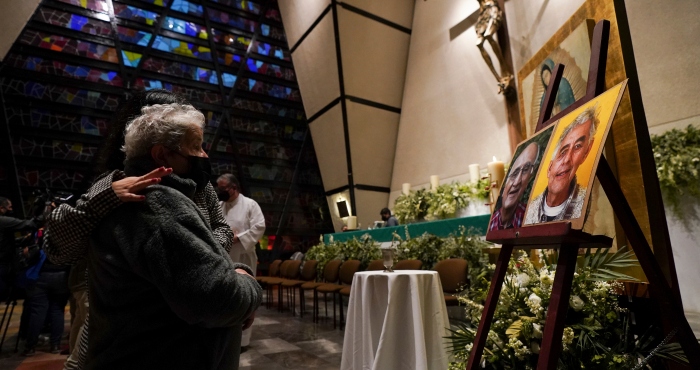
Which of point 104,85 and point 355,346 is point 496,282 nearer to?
point 355,346

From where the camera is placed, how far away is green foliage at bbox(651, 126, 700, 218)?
119 inches

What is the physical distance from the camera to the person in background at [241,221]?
3.34m

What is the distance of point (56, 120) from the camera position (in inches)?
301

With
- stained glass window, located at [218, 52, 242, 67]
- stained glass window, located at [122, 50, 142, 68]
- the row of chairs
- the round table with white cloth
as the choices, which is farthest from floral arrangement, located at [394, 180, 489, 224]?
stained glass window, located at [122, 50, 142, 68]

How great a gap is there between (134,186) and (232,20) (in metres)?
10.6

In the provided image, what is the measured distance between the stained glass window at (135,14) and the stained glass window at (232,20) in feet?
4.46

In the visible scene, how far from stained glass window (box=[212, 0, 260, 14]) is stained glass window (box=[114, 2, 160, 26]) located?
67.8 inches

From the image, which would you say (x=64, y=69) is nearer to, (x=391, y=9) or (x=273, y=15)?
(x=273, y=15)

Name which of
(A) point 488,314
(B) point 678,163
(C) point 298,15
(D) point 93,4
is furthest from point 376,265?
(D) point 93,4

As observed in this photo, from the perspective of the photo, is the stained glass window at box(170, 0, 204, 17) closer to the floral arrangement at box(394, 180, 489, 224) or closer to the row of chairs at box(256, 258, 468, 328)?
the row of chairs at box(256, 258, 468, 328)

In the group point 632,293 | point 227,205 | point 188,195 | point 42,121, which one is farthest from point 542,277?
point 42,121

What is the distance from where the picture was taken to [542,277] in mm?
1646

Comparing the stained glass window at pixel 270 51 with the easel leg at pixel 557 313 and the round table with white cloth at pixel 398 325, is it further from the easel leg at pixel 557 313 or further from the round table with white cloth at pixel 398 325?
the easel leg at pixel 557 313

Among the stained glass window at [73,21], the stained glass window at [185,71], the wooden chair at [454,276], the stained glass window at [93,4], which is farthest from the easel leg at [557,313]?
the stained glass window at [93,4]
